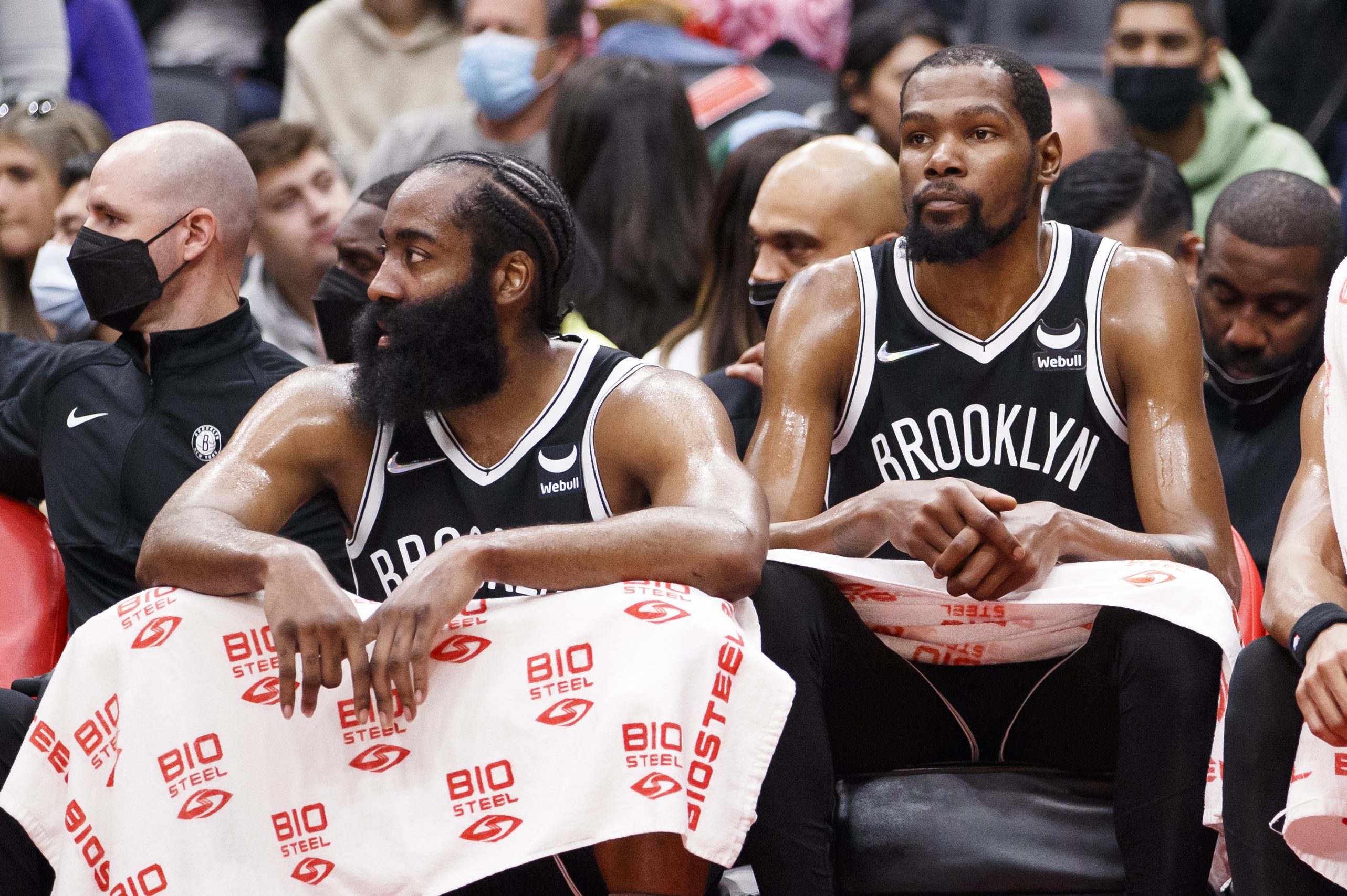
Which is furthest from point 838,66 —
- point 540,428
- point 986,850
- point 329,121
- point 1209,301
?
point 986,850

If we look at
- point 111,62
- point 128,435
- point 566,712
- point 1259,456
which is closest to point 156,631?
point 566,712

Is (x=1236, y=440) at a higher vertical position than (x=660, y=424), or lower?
lower

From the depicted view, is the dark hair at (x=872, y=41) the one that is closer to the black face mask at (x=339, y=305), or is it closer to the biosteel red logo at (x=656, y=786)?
the black face mask at (x=339, y=305)

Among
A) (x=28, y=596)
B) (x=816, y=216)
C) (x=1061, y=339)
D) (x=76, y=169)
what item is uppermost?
(x=1061, y=339)

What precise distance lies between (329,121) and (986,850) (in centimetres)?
441

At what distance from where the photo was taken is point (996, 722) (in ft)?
10.3

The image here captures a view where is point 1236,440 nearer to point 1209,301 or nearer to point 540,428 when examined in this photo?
point 1209,301

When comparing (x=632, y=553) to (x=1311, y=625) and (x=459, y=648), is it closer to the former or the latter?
(x=459, y=648)

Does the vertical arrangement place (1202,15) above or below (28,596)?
above

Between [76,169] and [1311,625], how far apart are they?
3764mm

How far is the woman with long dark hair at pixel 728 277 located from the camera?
176 inches

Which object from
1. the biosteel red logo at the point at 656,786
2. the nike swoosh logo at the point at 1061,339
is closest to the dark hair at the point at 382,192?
the nike swoosh logo at the point at 1061,339

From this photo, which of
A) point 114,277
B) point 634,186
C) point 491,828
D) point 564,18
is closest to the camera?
point 491,828

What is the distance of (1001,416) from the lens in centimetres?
331
